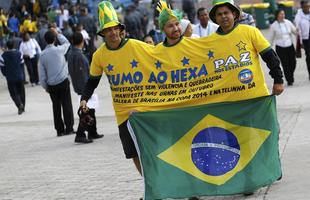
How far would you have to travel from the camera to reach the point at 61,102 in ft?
51.3

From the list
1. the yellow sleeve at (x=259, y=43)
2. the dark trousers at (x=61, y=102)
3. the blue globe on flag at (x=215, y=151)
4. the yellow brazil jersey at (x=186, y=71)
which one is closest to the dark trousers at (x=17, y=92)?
the dark trousers at (x=61, y=102)

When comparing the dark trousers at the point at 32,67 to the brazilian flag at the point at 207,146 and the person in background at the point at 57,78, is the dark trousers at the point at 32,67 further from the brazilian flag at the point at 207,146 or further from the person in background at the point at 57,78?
the brazilian flag at the point at 207,146

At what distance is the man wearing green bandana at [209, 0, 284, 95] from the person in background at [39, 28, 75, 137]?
7040 mm

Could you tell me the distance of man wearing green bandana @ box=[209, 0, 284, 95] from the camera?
8594 millimetres

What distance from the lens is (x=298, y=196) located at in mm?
8555

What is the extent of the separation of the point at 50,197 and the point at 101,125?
6.53 metres

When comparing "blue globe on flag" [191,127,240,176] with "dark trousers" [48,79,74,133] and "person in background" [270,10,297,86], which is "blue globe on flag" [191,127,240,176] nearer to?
"dark trousers" [48,79,74,133]

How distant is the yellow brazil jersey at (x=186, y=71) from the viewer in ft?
28.5

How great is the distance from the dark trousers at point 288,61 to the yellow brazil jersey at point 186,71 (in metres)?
11.5

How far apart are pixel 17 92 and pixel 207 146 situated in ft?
39.1

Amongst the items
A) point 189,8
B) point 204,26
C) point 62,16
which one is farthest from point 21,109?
point 189,8

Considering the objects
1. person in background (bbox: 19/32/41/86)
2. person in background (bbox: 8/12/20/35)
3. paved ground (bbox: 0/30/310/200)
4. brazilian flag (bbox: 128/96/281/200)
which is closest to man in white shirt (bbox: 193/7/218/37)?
paved ground (bbox: 0/30/310/200)

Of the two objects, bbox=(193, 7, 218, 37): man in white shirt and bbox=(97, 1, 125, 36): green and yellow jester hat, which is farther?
bbox=(193, 7, 218, 37): man in white shirt

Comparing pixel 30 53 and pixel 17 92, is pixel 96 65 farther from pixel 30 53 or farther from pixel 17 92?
pixel 30 53
